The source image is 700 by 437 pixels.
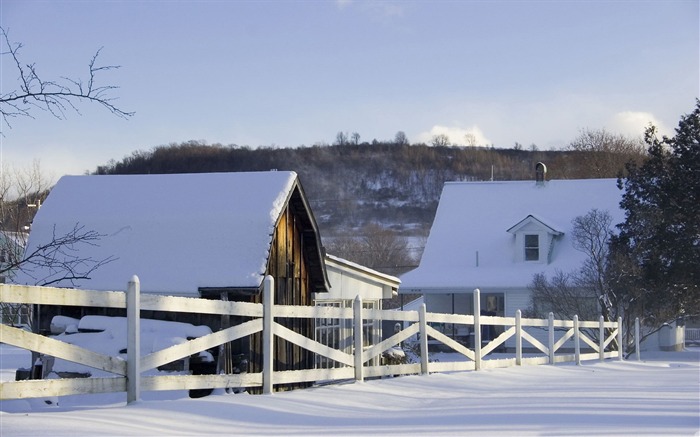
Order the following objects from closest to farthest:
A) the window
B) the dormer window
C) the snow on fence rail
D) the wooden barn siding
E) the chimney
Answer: the snow on fence rail < the wooden barn siding < the dormer window < the window < the chimney

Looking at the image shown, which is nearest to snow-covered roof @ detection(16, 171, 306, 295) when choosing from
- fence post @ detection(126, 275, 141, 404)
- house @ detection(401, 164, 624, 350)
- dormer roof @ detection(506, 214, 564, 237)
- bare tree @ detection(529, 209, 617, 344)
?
fence post @ detection(126, 275, 141, 404)

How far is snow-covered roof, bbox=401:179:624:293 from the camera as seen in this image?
41.4 m

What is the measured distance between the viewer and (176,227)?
18.4 meters

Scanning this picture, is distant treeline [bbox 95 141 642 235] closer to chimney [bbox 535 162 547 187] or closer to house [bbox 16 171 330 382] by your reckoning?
chimney [bbox 535 162 547 187]

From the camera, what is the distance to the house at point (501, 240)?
135ft

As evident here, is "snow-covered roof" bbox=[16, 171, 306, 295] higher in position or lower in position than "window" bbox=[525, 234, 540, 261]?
lower

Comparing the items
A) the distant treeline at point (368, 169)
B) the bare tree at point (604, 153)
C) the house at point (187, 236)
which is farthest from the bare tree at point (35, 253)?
the distant treeline at point (368, 169)

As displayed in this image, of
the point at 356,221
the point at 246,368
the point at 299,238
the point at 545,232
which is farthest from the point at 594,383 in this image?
the point at 356,221

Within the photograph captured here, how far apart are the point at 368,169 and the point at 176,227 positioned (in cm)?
17210

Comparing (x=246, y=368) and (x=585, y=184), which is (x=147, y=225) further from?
(x=585, y=184)

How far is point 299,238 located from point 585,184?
2886 cm

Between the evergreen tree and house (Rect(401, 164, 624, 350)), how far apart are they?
527 centimetres

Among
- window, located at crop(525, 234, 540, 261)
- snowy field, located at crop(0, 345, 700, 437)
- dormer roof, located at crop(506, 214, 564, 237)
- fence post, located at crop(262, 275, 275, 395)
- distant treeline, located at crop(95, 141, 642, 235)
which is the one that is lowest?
snowy field, located at crop(0, 345, 700, 437)

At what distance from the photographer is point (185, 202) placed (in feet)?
62.3
